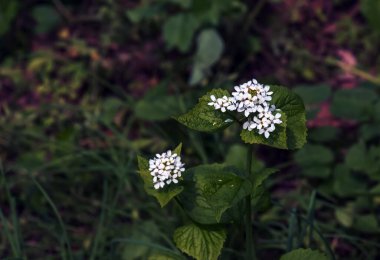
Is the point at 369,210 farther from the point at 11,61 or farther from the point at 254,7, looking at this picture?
the point at 11,61

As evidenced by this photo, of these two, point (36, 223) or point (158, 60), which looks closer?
point (36, 223)

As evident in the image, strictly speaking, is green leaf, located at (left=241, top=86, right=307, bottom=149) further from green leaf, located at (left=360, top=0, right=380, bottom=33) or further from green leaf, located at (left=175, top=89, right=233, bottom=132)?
green leaf, located at (left=360, top=0, right=380, bottom=33)

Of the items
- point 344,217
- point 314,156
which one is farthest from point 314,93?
point 344,217

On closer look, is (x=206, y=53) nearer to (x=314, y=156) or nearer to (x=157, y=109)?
(x=157, y=109)

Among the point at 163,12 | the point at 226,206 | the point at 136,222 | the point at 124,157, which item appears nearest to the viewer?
the point at 226,206

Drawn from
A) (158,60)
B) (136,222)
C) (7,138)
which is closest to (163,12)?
(158,60)
